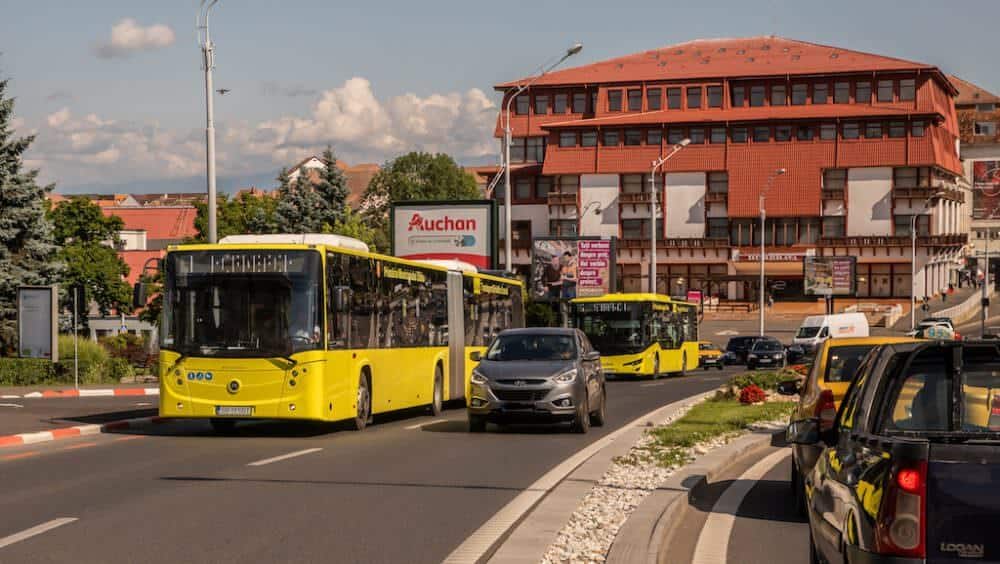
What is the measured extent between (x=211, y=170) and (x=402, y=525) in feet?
72.3

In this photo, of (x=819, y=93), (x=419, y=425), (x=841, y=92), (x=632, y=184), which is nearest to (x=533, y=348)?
(x=419, y=425)

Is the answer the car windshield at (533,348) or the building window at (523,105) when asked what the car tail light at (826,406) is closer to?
the car windshield at (533,348)

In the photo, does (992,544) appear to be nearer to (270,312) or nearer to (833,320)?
(270,312)

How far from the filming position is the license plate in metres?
20.0

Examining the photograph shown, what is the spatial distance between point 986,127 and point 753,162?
207 ft

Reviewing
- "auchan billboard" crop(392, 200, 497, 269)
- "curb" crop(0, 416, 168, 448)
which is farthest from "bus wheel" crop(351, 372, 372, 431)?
"auchan billboard" crop(392, 200, 497, 269)

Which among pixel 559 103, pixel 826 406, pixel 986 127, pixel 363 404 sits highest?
pixel 986 127

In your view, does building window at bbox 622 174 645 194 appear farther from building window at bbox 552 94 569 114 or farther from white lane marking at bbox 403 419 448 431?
white lane marking at bbox 403 419 448 431

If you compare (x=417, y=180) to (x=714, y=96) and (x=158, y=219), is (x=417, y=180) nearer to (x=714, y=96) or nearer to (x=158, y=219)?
(x=158, y=219)

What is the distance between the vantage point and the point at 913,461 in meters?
5.39

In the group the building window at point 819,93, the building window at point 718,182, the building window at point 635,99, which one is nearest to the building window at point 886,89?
the building window at point 819,93

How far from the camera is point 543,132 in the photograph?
412 ft

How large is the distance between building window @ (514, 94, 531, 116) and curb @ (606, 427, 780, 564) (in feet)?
362

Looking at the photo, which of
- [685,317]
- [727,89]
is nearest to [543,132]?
[727,89]
